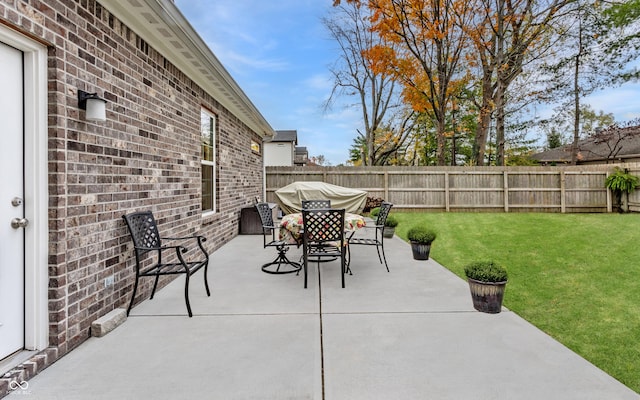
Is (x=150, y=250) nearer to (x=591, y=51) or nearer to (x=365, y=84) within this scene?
(x=365, y=84)

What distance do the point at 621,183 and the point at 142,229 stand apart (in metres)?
15.4

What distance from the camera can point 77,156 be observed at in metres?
2.57

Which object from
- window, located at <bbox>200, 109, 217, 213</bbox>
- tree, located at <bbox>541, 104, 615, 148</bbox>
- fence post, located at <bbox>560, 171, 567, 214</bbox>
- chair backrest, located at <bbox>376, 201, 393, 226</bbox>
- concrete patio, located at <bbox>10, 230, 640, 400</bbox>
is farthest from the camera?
tree, located at <bbox>541, 104, 615, 148</bbox>

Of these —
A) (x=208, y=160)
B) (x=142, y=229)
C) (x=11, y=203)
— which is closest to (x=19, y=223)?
(x=11, y=203)

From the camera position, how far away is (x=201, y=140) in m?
5.67

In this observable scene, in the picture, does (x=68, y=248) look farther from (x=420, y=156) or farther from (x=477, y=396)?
(x=420, y=156)

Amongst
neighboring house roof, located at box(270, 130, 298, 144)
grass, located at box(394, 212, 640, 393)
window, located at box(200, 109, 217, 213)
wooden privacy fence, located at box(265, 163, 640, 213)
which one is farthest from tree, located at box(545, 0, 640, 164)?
window, located at box(200, 109, 217, 213)

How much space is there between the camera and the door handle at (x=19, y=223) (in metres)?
2.17

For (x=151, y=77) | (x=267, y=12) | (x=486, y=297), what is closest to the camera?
(x=486, y=297)

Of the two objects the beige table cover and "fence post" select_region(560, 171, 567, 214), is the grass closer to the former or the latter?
the beige table cover

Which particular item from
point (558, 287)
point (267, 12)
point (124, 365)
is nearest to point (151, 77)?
point (124, 365)

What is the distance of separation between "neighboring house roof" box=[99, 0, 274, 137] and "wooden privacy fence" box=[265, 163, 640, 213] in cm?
688

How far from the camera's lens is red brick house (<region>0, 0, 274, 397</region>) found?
2.18 metres

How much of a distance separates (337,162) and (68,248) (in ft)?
126
